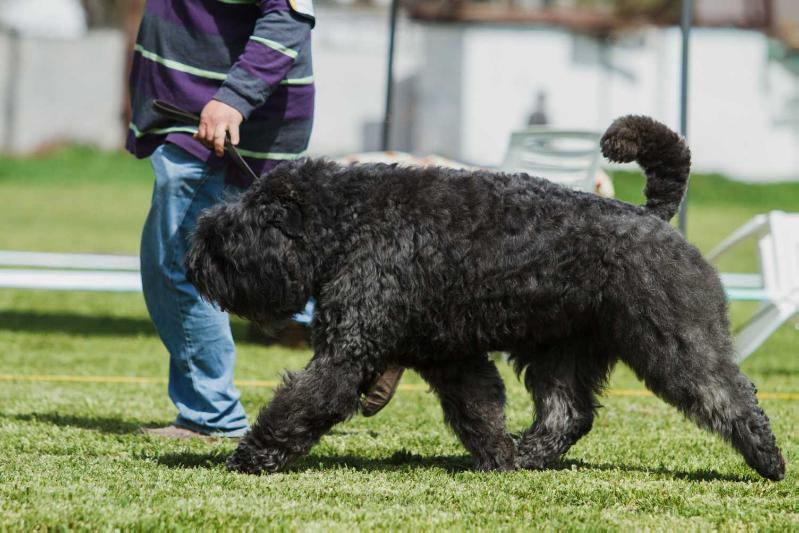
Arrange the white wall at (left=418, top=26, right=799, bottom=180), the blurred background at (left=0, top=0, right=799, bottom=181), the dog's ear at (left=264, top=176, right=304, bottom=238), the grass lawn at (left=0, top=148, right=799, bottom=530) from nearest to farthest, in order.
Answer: the grass lawn at (left=0, top=148, right=799, bottom=530), the dog's ear at (left=264, top=176, right=304, bottom=238), the white wall at (left=418, top=26, right=799, bottom=180), the blurred background at (left=0, top=0, right=799, bottom=181)

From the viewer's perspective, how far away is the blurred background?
28.3 meters

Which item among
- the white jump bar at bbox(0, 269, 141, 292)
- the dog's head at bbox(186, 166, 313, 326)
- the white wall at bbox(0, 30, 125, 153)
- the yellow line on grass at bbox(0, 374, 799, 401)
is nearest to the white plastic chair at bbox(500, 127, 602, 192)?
the yellow line on grass at bbox(0, 374, 799, 401)

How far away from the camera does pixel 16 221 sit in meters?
17.6

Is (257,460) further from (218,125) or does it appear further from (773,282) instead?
(773,282)

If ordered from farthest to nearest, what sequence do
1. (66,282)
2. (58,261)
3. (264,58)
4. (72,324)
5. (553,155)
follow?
1. (72,324)
2. (58,261)
3. (553,155)
4. (66,282)
5. (264,58)

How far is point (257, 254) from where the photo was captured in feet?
13.1

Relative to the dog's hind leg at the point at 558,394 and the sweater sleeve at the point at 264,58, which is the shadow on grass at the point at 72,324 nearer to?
the sweater sleeve at the point at 264,58

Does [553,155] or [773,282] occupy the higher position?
[553,155]

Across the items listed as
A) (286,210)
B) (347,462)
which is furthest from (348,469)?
(286,210)

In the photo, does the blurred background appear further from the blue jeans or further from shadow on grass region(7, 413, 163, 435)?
the blue jeans

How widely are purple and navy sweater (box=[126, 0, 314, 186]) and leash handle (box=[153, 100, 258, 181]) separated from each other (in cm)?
7

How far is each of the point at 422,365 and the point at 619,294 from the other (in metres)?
0.77

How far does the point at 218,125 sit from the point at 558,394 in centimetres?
158

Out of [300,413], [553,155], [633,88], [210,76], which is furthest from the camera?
[633,88]
